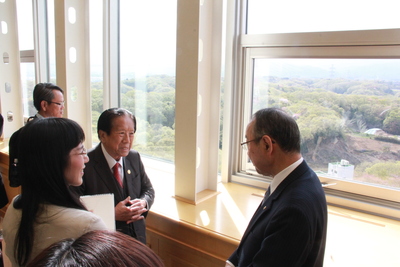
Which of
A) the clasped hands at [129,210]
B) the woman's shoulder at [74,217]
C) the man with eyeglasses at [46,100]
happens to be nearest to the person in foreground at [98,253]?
the woman's shoulder at [74,217]

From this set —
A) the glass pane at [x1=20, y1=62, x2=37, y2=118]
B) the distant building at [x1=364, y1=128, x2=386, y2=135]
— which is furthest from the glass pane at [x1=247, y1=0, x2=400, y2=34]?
the glass pane at [x1=20, y1=62, x2=37, y2=118]

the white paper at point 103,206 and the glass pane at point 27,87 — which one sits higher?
the glass pane at point 27,87

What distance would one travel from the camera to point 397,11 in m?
1.97

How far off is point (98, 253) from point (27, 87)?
5048 mm

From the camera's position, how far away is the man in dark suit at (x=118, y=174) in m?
1.80

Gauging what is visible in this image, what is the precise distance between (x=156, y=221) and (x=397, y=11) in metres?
2.08

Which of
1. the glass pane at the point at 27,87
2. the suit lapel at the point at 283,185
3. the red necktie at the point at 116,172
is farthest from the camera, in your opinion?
the glass pane at the point at 27,87

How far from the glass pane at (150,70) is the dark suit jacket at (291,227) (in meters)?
1.89

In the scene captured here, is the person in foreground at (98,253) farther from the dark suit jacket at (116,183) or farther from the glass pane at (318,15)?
the glass pane at (318,15)

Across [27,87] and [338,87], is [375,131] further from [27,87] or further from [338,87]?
[27,87]

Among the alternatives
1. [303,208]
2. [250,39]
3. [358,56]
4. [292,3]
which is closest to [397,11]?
[358,56]

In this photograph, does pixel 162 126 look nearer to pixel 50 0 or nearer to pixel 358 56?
pixel 358 56

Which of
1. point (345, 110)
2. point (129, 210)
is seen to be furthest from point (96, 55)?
point (345, 110)

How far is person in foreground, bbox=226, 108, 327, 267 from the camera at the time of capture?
114 centimetres
